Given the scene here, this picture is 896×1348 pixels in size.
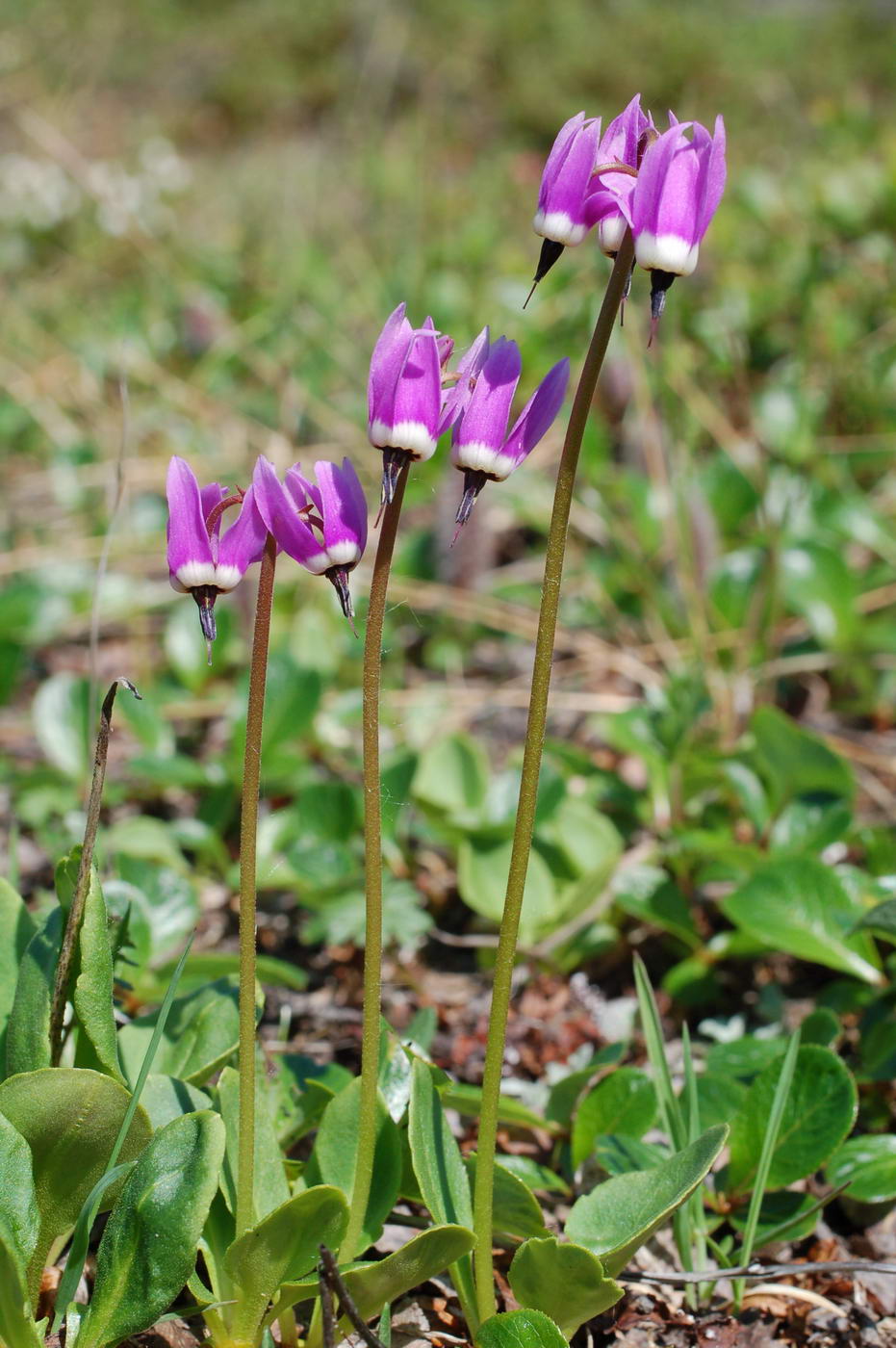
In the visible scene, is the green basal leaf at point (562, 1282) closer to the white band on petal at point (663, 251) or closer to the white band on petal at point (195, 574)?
the white band on petal at point (195, 574)

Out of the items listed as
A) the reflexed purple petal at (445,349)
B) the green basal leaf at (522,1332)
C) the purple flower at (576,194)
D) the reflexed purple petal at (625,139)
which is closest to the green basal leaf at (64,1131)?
the green basal leaf at (522,1332)

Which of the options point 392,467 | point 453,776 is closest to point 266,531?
point 392,467

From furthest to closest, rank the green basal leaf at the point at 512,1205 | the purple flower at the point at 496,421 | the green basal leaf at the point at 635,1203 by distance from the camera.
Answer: the green basal leaf at the point at 512,1205 < the green basal leaf at the point at 635,1203 < the purple flower at the point at 496,421

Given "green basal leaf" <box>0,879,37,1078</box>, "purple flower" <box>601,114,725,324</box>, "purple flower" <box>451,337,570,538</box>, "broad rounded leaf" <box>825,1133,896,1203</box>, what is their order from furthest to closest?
"broad rounded leaf" <box>825,1133,896,1203</box> → "green basal leaf" <box>0,879,37,1078</box> → "purple flower" <box>451,337,570,538</box> → "purple flower" <box>601,114,725,324</box>

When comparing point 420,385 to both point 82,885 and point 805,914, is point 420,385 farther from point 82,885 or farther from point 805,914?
point 805,914

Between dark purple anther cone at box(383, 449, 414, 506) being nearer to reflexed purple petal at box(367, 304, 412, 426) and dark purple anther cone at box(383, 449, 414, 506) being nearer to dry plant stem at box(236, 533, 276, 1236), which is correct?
reflexed purple petal at box(367, 304, 412, 426)

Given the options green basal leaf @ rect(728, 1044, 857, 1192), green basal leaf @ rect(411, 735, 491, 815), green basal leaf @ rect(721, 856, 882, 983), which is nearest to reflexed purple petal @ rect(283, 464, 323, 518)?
green basal leaf @ rect(728, 1044, 857, 1192)
